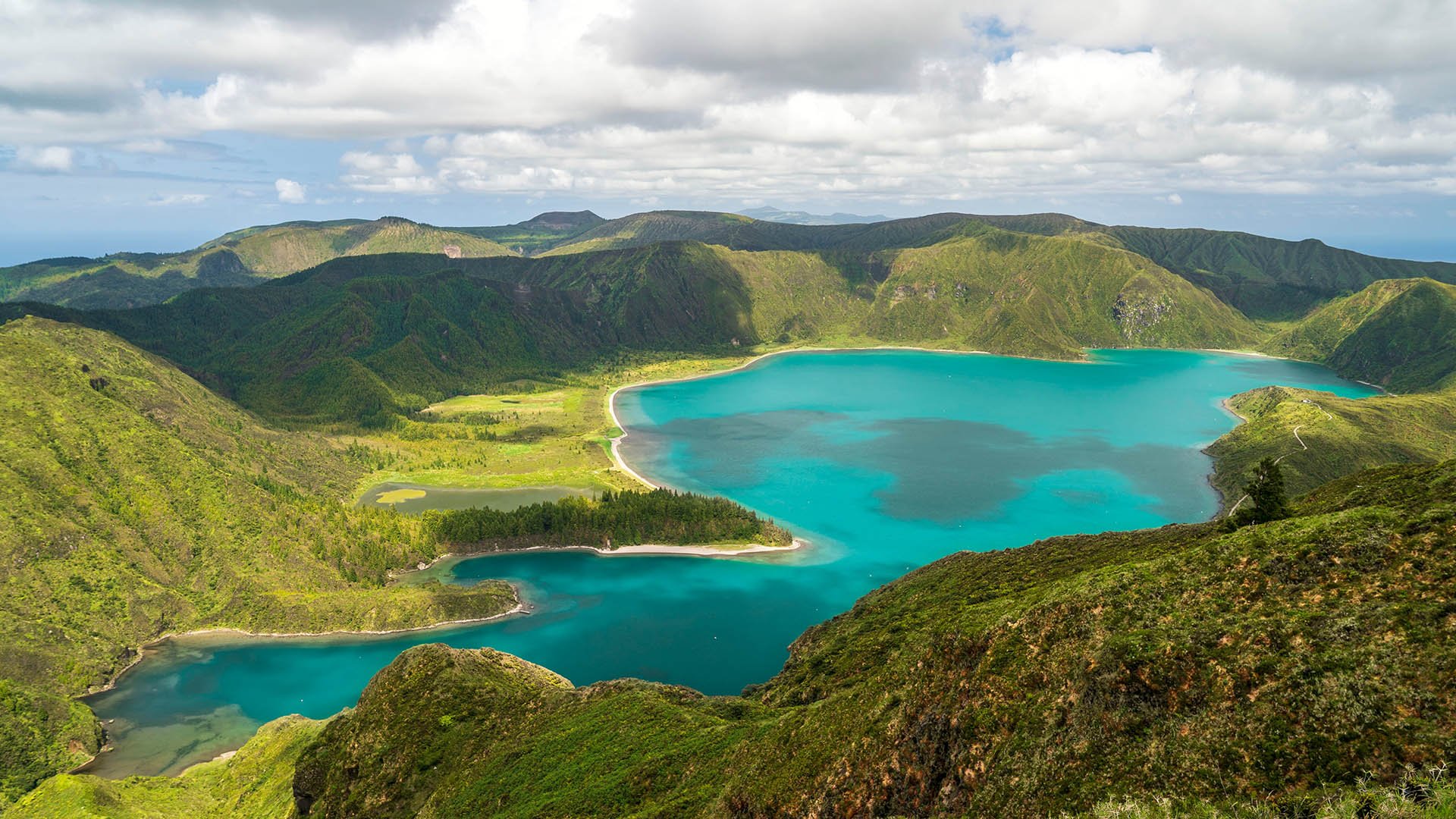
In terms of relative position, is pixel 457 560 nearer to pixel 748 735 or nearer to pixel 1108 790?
pixel 748 735

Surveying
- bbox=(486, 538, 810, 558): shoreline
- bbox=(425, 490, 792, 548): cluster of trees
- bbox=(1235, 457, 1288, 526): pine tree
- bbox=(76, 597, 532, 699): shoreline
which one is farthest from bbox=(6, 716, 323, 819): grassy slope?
bbox=(1235, 457, 1288, 526): pine tree

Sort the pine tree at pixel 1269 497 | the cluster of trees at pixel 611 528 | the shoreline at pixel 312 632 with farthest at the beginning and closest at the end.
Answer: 1. the cluster of trees at pixel 611 528
2. the shoreline at pixel 312 632
3. the pine tree at pixel 1269 497

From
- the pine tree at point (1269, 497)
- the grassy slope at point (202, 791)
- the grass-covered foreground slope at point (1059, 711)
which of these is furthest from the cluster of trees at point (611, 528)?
the pine tree at point (1269, 497)

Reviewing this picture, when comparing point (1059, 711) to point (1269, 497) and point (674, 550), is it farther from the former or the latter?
point (674, 550)

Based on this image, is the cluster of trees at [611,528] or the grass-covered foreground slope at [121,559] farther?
the cluster of trees at [611,528]

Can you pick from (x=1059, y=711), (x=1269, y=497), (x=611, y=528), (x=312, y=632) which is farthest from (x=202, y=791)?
(x=1269, y=497)

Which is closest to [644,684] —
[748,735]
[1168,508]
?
[748,735]

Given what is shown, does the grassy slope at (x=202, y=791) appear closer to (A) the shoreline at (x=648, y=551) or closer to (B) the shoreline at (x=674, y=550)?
(A) the shoreline at (x=648, y=551)
